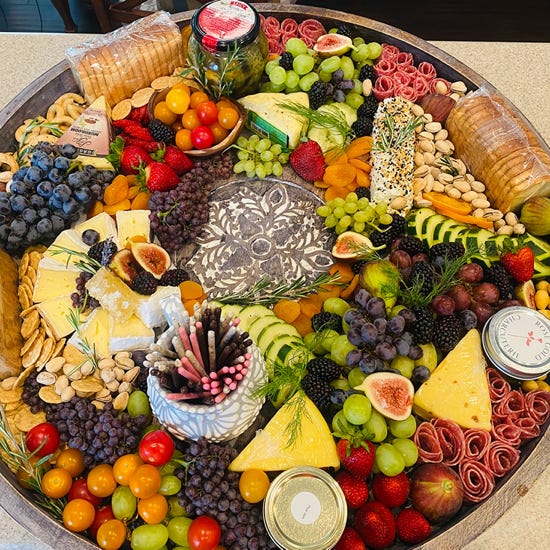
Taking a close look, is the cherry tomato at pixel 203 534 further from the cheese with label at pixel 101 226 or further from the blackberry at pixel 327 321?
the cheese with label at pixel 101 226

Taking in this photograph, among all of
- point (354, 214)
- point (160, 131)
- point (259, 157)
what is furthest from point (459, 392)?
point (160, 131)

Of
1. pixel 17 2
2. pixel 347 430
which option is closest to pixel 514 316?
pixel 347 430

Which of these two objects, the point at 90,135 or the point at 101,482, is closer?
the point at 101,482

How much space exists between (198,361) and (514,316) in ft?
2.71

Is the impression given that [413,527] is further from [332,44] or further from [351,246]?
[332,44]

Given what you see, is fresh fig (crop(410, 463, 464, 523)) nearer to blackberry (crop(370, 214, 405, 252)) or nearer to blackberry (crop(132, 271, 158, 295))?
blackberry (crop(370, 214, 405, 252))

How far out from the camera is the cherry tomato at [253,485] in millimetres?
1308

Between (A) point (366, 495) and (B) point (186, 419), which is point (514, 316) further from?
(B) point (186, 419)

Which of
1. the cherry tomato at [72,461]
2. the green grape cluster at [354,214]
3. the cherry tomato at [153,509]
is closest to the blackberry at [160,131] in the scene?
the green grape cluster at [354,214]

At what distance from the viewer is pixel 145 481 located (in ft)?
4.16

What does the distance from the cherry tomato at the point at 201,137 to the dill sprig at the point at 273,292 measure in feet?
1.54

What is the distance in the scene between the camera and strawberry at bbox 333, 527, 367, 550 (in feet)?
4.22

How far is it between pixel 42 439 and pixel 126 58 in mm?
1176

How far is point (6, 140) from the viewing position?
1.84 metres
